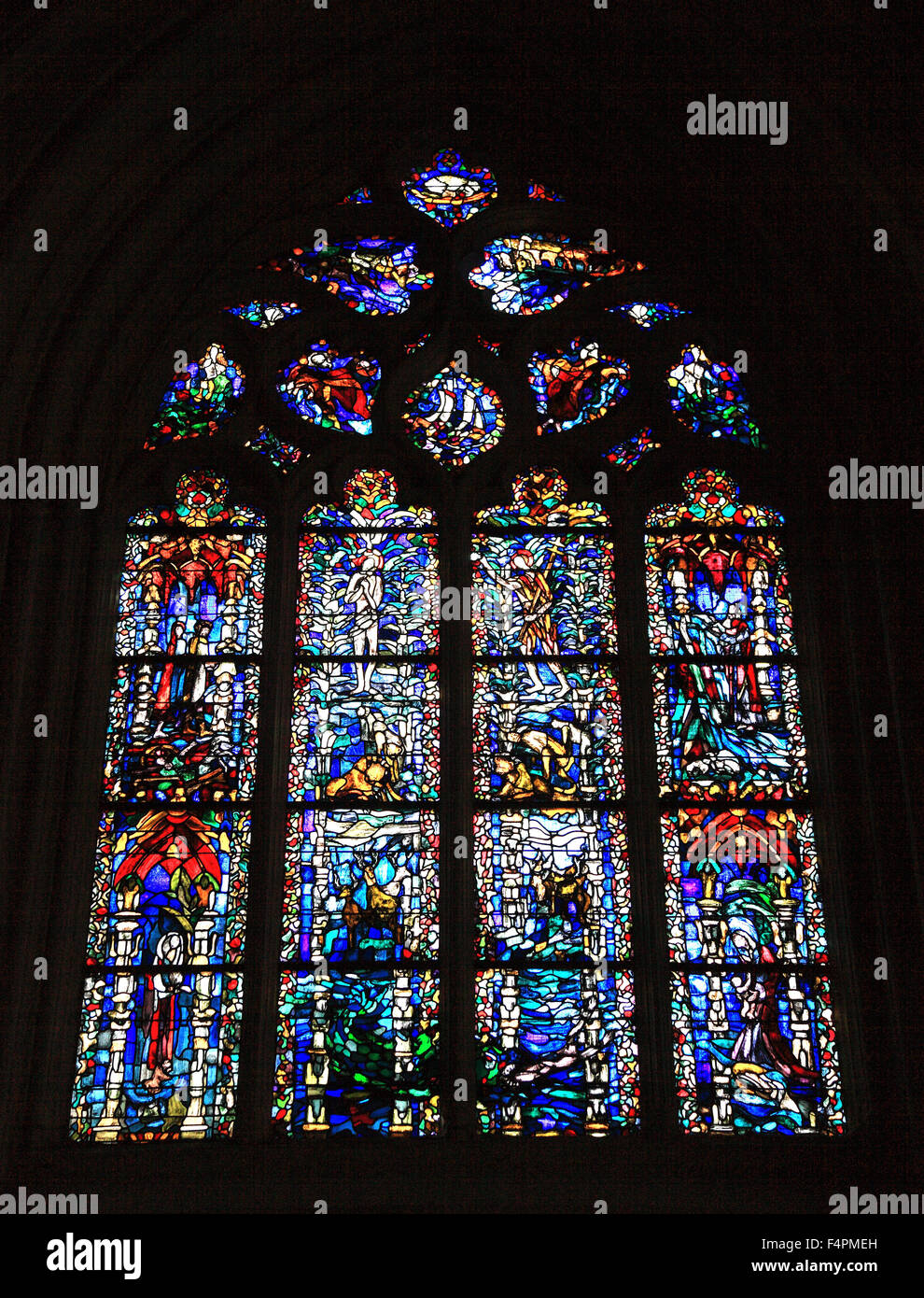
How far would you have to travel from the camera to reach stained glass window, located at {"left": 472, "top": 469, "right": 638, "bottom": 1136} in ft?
19.1

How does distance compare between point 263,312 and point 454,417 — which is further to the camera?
point 263,312

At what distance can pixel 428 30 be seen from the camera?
7.94m

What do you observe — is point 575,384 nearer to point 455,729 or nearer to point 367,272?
point 367,272

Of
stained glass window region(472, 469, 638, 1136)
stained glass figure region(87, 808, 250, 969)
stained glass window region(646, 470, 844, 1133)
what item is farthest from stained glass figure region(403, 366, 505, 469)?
stained glass figure region(87, 808, 250, 969)

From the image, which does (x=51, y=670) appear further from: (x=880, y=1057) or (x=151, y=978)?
(x=880, y=1057)

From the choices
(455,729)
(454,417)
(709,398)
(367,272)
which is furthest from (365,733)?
(367,272)

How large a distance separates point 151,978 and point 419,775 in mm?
1259

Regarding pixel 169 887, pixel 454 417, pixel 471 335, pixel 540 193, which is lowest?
pixel 169 887

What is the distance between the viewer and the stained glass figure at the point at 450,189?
8219 mm

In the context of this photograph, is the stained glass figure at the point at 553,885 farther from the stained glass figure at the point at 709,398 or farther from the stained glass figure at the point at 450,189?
the stained glass figure at the point at 450,189

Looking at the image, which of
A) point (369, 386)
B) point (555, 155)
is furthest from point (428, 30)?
point (369, 386)

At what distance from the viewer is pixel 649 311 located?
788 cm

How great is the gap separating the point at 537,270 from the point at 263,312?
132cm

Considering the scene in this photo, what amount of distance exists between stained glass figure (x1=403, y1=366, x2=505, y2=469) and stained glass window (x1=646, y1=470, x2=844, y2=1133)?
0.87 metres
